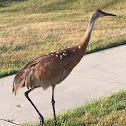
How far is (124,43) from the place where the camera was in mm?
9820

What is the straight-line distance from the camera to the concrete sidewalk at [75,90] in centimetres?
541

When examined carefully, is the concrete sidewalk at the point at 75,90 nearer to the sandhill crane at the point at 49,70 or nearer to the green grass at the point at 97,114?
the green grass at the point at 97,114

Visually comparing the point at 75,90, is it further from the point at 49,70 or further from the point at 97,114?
the point at 49,70

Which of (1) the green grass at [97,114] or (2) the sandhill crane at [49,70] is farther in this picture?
→ (1) the green grass at [97,114]

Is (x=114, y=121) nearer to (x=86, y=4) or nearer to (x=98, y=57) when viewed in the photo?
(x=98, y=57)

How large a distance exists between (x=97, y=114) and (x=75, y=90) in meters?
1.16

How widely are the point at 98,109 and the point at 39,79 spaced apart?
1169mm

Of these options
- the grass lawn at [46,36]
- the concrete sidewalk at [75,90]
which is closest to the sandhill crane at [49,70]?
the concrete sidewalk at [75,90]

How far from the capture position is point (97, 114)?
17.0 feet

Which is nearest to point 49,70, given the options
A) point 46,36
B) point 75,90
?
point 75,90

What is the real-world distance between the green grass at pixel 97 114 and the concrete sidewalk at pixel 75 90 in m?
0.28

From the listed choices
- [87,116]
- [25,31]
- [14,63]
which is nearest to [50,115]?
[87,116]

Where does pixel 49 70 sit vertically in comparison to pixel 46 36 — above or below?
above

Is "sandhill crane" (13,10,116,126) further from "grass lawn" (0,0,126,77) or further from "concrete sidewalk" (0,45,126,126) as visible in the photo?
"grass lawn" (0,0,126,77)
